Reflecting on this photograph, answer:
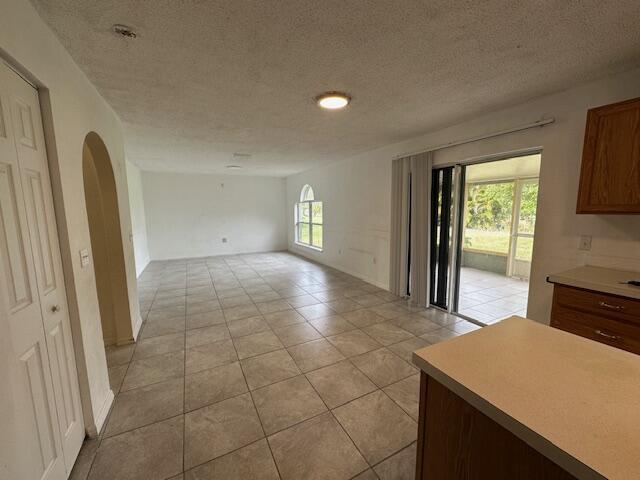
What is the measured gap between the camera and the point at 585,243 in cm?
217

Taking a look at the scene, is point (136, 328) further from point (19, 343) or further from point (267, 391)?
point (19, 343)

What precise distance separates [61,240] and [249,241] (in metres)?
6.47

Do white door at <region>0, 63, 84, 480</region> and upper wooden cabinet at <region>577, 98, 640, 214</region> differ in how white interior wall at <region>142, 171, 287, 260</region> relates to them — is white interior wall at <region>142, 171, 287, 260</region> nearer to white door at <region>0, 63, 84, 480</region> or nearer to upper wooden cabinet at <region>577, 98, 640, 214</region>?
white door at <region>0, 63, 84, 480</region>

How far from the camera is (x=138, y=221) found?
568 cm

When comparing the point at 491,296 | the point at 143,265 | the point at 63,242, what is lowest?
the point at 491,296

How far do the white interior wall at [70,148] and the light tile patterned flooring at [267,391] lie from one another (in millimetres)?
361

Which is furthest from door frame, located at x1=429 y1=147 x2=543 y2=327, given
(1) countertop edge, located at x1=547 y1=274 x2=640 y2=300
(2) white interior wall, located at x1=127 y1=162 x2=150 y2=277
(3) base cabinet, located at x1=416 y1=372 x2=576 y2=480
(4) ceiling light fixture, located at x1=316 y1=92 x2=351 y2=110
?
(2) white interior wall, located at x1=127 y1=162 x2=150 y2=277

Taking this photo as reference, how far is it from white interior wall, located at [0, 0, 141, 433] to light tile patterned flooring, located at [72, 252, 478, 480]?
36cm

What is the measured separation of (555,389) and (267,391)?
6.05 ft

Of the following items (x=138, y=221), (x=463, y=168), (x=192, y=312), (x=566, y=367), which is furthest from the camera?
(x=138, y=221)

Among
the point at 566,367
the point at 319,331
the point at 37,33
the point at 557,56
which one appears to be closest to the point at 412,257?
the point at 319,331

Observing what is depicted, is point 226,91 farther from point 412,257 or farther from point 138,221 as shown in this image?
point 138,221

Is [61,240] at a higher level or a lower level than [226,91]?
lower

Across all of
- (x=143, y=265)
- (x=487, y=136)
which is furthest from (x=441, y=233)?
(x=143, y=265)
